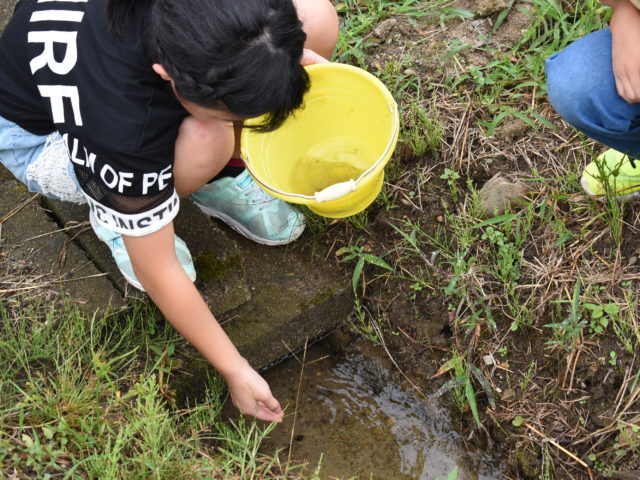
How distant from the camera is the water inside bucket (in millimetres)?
2264

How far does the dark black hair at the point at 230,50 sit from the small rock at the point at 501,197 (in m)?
0.92

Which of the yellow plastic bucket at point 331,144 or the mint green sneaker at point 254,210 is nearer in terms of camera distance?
the yellow plastic bucket at point 331,144

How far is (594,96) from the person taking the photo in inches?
68.7

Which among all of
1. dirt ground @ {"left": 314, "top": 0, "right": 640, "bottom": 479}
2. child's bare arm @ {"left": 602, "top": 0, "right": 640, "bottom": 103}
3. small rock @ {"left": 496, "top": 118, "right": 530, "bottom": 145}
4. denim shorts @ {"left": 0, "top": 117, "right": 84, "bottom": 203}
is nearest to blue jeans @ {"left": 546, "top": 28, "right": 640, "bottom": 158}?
child's bare arm @ {"left": 602, "top": 0, "right": 640, "bottom": 103}

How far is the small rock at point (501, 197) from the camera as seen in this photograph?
209 cm

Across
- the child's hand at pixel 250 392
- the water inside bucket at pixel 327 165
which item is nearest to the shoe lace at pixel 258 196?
the water inside bucket at pixel 327 165

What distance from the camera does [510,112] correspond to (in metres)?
2.22

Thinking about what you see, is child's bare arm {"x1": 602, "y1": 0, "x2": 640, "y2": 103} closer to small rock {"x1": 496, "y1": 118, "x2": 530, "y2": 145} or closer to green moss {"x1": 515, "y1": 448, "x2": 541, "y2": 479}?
small rock {"x1": 496, "y1": 118, "x2": 530, "y2": 145}

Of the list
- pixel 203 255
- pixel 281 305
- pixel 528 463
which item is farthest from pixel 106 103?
pixel 528 463

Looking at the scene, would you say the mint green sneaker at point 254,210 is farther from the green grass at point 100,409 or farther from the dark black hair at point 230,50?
the dark black hair at point 230,50

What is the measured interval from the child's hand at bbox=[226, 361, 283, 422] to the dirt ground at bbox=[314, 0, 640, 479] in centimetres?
52

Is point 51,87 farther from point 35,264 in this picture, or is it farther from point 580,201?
point 580,201

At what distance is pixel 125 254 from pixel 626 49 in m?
1.40

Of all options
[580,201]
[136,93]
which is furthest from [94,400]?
[580,201]
